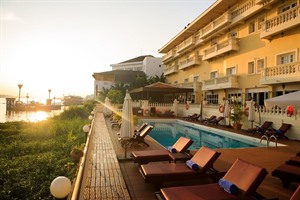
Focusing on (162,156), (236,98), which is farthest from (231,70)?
(162,156)

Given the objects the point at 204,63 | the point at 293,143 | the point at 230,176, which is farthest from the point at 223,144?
the point at 204,63

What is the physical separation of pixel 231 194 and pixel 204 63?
2534 cm

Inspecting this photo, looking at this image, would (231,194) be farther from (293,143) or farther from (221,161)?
(293,143)

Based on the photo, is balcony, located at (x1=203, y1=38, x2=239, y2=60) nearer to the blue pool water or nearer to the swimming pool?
the swimming pool

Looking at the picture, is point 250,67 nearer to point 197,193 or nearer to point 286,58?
point 286,58

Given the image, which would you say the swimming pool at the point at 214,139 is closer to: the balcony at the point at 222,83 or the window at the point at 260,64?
the balcony at the point at 222,83

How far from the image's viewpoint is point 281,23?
52.0 ft

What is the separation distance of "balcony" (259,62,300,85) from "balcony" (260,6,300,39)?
2.61 metres

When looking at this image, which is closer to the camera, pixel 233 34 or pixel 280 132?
pixel 280 132

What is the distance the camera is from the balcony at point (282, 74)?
1419 centimetres

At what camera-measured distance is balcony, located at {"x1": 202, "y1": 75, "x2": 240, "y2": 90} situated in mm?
21147

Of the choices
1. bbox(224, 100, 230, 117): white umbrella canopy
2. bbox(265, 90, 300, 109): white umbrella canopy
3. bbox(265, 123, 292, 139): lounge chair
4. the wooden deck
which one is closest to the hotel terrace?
bbox(265, 123, 292, 139): lounge chair

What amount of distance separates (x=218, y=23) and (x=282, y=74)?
432 inches

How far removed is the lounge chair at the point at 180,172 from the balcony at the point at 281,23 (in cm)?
1344
